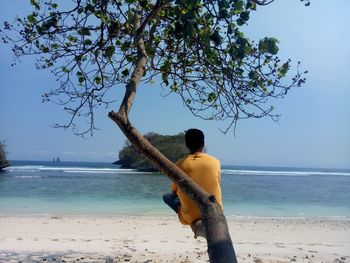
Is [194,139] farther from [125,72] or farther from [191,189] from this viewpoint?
[125,72]

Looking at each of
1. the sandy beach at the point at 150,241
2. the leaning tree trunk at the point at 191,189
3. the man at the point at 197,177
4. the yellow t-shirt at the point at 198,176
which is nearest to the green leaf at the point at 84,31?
the leaning tree trunk at the point at 191,189

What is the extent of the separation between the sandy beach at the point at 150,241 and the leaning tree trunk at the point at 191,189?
3477mm

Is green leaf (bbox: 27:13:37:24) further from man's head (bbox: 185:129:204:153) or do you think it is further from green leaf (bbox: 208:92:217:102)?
man's head (bbox: 185:129:204:153)

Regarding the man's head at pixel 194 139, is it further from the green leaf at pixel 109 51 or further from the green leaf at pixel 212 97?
the green leaf at pixel 109 51

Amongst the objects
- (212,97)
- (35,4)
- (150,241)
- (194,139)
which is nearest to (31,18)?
(35,4)

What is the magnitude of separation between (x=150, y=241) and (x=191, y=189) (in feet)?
19.4

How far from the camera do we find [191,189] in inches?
128

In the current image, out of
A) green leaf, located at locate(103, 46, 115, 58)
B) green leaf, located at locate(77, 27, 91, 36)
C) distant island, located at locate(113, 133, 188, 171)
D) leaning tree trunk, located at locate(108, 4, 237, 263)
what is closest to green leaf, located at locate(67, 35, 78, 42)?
green leaf, located at locate(77, 27, 91, 36)

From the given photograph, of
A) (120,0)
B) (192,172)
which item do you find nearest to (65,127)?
(120,0)

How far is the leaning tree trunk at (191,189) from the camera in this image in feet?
9.37

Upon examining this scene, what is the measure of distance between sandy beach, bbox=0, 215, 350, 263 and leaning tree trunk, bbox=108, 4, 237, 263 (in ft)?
11.4

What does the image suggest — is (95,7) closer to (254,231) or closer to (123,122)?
(123,122)

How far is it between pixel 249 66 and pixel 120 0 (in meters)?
1.92

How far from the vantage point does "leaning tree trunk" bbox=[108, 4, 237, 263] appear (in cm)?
286
